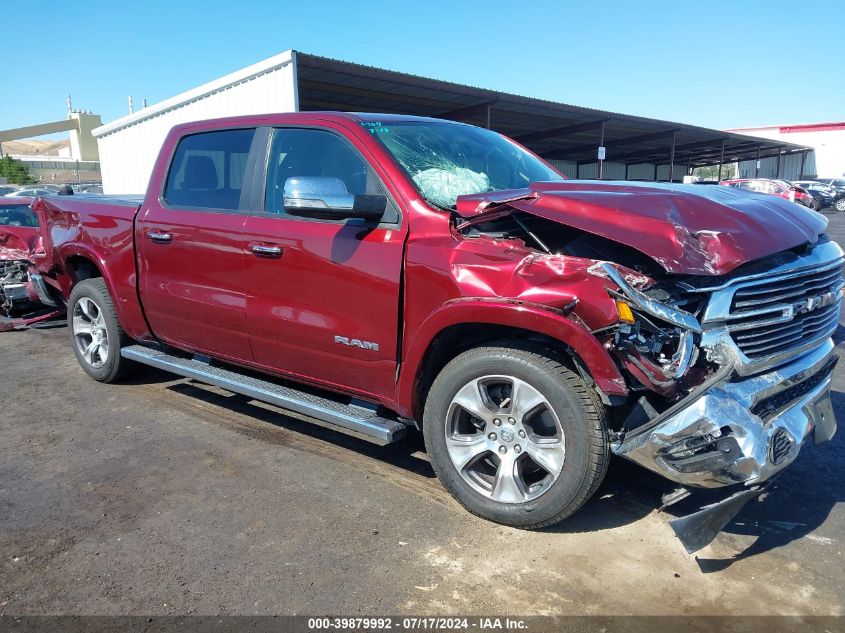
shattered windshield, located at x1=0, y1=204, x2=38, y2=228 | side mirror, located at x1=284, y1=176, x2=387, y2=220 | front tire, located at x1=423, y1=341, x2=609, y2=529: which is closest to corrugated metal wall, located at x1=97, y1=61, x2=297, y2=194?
shattered windshield, located at x1=0, y1=204, x2=38, y2=228

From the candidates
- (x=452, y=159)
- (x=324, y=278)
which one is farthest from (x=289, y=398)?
(x=452, y=159)

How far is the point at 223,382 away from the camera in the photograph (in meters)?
4.14

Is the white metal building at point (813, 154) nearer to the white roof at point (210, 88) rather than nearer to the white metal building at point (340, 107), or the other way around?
the white metal building at point (340, 107)

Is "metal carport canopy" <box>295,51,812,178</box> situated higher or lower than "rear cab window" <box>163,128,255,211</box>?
Answer: higher

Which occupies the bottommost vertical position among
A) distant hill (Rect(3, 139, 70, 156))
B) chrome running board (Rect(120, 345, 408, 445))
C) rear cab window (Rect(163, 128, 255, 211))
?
chrome running board (Rect(120, 345, 408, 445))

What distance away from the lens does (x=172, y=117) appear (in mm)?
16203

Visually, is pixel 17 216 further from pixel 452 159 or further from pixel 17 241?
pixel 452 159

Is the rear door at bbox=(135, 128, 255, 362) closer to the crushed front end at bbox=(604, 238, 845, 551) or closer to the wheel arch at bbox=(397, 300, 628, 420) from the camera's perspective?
the wheel arch at bbox=(397, 300, 628, 420)

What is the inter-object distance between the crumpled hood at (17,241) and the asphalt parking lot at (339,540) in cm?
442

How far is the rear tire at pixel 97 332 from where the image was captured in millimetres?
5074

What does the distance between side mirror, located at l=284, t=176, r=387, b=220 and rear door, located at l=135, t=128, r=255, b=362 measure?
2.68 ft

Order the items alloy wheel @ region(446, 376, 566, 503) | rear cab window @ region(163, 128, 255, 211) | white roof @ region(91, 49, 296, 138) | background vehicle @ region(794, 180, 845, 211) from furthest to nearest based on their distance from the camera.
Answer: background vehicle @ region(794, 180, 845, 211) < white roof @ region(91, 49, 296, 138) < rear cab window @ region(163, 128, 255, 211) < alloy wheel @ region(446, 376, 566, 503)

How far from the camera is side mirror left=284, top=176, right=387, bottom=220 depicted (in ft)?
10.5

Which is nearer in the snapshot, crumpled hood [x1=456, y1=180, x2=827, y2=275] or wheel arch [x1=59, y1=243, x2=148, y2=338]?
crumpled hood [x1=456, y1=180, x2=827, y2=275]
